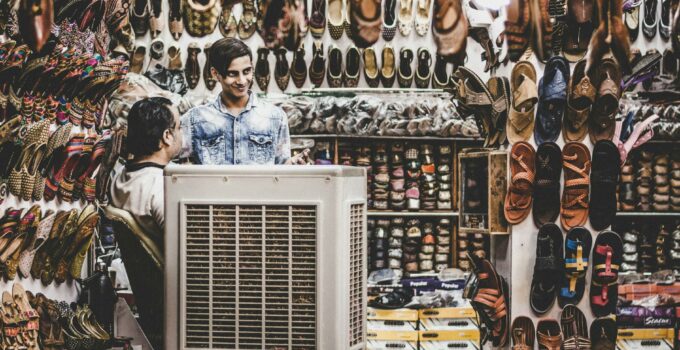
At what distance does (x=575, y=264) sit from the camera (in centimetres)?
482

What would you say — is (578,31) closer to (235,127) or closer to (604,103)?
(604,103)

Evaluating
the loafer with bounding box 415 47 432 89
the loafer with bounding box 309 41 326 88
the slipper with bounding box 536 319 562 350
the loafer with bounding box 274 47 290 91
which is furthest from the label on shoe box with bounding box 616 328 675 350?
the loafer with bounding box 274 47 290 91

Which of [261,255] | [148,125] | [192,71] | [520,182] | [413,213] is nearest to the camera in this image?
[261,255]

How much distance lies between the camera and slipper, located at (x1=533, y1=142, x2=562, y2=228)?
4766 millimetres

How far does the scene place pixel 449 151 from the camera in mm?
6316

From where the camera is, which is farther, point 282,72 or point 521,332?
point 282,72

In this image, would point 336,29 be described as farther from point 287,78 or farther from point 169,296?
point 169,296

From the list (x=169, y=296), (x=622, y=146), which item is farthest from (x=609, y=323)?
(x=169, y=296)

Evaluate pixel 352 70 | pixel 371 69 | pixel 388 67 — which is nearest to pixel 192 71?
pixel 352 70

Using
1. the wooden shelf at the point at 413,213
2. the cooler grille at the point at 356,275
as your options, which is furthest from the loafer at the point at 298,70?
the cooler grille at the point at 356,275

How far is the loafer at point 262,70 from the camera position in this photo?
654 centimetres

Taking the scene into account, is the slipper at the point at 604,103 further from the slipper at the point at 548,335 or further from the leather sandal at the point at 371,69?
the leather sandal at the point at 371,69

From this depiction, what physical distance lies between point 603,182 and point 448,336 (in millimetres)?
1420

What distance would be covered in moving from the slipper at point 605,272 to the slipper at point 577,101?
60 cm
